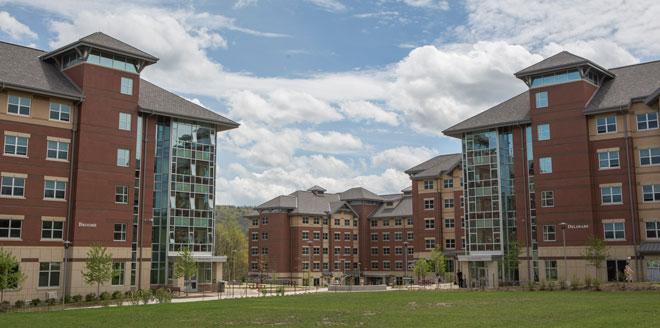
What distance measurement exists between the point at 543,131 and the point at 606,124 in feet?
16.5

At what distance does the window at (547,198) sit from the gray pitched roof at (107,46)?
33.8 m

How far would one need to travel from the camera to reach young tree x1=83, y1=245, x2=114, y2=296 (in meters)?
43.5

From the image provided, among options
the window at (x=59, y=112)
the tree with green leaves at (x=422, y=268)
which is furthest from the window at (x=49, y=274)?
the tree with green leaves at (x=422, y=268)

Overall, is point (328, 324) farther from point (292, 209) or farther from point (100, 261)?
point (292, 209)

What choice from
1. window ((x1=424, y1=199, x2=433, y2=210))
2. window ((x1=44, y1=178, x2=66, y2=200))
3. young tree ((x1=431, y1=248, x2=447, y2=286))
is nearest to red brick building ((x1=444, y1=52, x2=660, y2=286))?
young tree ((x1=431, y1=248, x2=447, y2=286))

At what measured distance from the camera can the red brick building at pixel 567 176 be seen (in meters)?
49.2

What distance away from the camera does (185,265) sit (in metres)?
51.3

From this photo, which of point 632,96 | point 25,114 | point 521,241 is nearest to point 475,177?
point 521,241

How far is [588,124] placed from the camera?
5197 centimetres

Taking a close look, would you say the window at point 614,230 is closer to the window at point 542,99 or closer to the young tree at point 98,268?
the window at point 542,99

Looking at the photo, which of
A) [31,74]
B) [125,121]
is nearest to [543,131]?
[125,121]

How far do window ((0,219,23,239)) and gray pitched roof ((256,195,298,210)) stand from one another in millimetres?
51522

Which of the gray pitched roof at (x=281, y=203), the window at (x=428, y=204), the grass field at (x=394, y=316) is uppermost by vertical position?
the gray pitched roof at (x=281, y=203)

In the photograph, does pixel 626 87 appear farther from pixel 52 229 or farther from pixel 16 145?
pixel 16 145
